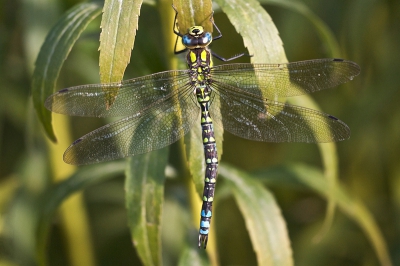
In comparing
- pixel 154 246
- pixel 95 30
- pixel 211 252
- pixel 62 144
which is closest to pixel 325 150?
pixel 211 252

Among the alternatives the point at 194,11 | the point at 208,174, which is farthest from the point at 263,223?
the point at 194,11

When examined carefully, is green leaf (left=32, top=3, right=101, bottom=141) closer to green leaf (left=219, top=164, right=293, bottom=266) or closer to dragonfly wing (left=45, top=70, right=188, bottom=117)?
dragonfly wing (left=45, top=70, right=188, bottom=117)

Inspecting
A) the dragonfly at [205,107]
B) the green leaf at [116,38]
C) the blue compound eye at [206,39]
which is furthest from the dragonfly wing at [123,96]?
the green leaf at [116,38]

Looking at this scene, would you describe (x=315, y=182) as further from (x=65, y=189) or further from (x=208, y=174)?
(x=65, y=189)

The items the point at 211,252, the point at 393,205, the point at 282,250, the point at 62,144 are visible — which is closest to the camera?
the point at 282,250

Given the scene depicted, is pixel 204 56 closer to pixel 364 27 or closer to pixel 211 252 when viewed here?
pixel 211 252
